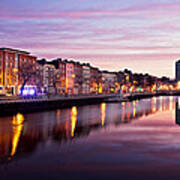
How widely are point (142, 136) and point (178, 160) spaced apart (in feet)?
39.9

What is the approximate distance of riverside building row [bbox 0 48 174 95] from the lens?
9697 cm

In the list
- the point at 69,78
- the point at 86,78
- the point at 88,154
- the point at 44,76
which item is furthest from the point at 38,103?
the point at 86,78

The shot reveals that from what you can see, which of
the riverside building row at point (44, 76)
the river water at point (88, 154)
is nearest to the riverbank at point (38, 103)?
the riverside building row at point (44, 76)

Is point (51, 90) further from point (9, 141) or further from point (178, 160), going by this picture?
point (178, 160)

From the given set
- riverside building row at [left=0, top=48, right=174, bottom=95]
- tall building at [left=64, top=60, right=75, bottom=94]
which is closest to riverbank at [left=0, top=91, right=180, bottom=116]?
riverside building row at [left=0, top=48, right=174, bottom=95]

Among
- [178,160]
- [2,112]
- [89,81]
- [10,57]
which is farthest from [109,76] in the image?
[178,160]

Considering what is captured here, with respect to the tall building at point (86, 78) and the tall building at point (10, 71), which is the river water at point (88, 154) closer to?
the tall building at point (10, 71)

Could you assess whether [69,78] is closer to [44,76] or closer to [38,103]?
[44,76]

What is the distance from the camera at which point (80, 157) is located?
25.2 metres

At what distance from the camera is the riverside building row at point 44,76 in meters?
97.0

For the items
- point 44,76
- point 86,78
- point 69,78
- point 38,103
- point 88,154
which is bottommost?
point 88,154

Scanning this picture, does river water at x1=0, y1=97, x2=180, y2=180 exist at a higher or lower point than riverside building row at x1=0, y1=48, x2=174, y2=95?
lower

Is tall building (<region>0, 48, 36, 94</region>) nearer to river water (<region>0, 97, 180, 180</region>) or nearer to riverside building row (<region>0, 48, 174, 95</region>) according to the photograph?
riverside building row (<region>0, 48, 174, 95</region>)

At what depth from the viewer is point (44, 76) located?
122312 millimetres
